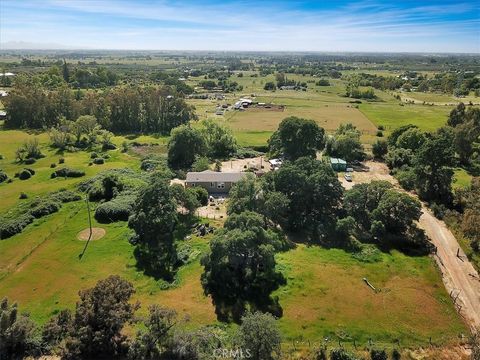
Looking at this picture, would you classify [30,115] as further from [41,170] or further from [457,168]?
[457,168]

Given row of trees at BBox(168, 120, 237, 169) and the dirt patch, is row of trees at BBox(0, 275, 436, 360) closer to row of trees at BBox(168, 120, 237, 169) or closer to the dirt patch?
the dirt patch

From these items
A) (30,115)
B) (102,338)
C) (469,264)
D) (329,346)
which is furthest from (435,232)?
(30,115)

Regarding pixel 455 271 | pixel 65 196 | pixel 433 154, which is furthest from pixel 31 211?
pixel 433 154

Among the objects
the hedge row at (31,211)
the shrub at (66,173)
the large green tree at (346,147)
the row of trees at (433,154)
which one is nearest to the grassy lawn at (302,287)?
the hedge row at (31,211)

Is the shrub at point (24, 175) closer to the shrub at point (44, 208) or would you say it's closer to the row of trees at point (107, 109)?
the shrub at point (44, 208)

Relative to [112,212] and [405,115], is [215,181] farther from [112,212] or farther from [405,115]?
[405,115]

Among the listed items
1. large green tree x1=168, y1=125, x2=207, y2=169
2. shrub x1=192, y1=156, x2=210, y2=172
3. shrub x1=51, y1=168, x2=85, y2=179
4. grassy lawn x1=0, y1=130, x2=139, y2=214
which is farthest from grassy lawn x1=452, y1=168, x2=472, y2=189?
shrub x1=51, y1=168, x2=85, y2=179
